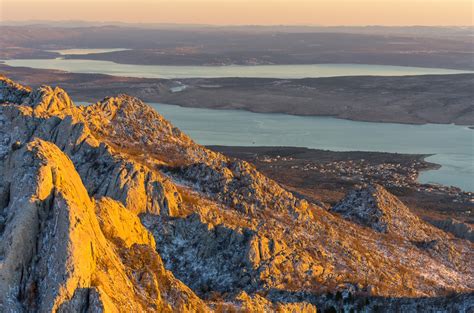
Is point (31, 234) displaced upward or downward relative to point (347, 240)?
upward

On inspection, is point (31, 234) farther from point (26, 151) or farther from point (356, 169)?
point (356, 169)

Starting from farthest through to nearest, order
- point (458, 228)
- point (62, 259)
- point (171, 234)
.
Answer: point (458, 228)
point (171, 234)
point (62, 259)

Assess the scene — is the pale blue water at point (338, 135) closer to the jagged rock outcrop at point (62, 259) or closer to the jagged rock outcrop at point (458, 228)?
the jagged rock outcrop at point (458, 228)

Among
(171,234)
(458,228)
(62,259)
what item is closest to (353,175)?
(458,228)

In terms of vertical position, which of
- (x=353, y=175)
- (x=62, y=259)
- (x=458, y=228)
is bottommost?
(x=353, y=175)

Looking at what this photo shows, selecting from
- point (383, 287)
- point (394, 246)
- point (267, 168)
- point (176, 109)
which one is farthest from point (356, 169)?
point (176, 109)

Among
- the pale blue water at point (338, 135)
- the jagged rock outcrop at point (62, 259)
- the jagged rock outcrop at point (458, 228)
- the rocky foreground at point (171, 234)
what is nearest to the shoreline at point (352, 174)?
the pale blue water at point (338, 135)

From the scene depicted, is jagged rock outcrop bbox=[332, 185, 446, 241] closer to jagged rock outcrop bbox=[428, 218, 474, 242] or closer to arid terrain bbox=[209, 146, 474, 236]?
jagged rock outcrop bbox=[428, 218, 474, 242]

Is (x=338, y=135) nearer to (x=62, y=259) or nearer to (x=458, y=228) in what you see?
(x=458, y=228)
